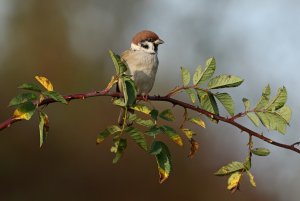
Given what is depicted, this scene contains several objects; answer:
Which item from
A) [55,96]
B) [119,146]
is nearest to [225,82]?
[119,146]

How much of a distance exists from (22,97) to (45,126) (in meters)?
0.13

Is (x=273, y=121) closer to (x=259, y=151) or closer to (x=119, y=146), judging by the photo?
(x=259, y=151)

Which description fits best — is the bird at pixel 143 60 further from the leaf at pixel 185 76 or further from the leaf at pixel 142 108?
the leaf at pixel 142 108

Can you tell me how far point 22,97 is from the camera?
199 cm

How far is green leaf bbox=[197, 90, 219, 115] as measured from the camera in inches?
86.7

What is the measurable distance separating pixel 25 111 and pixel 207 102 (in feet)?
1.92

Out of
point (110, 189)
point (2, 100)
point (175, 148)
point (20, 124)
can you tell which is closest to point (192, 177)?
point (175, 148)

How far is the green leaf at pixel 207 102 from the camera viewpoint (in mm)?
2201

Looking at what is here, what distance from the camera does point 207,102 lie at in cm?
221

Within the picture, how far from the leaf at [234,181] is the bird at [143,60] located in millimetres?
1935

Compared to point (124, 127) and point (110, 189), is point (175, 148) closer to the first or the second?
point (110, 189)

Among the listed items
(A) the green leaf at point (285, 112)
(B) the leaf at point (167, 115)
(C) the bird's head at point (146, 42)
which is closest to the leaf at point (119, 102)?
(B) the leaf at point (167, 115)

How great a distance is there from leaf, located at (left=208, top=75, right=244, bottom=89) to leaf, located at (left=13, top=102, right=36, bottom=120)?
1.89 ft

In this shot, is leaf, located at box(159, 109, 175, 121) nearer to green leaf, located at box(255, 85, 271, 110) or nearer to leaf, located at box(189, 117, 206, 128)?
leaf, located at box(189, 117, 206, 128)
